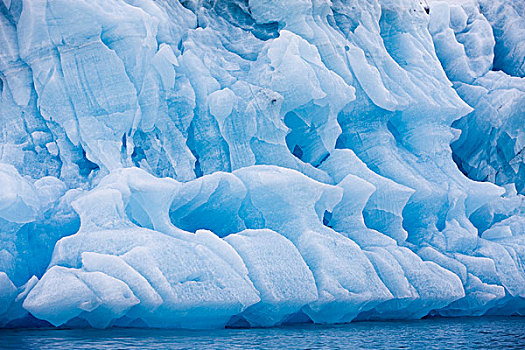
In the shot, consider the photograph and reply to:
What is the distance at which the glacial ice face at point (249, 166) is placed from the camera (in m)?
8.10

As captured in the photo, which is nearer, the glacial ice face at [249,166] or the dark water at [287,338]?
the dark water at [287,338]

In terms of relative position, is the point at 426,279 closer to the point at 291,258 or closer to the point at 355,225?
the point at 355,225

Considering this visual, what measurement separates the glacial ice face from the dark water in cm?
28

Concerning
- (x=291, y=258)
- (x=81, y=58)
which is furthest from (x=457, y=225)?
(x=81, y=58)

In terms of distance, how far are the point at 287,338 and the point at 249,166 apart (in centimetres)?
344

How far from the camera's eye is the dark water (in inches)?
266

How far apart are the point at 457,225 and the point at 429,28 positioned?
4947mm

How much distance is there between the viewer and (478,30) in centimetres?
1484

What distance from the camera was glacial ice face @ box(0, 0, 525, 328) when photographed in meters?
8.10

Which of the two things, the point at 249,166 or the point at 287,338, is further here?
the point at 249,166

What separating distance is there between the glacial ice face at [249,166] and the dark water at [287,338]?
0.28 meters

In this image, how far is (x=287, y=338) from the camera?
7660 mm

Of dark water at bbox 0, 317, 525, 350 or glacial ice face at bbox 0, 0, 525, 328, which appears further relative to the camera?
glacial ice face at bbox 0, 0, 525, 328

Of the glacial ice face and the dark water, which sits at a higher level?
the glacial ice face
